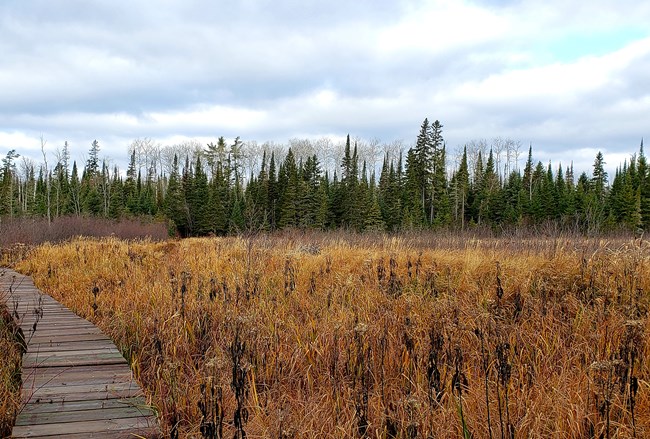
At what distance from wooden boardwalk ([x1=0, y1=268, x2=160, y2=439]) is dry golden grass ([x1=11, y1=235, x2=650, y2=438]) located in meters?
0.26

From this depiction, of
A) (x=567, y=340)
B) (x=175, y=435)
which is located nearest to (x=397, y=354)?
(x=567, y=340)

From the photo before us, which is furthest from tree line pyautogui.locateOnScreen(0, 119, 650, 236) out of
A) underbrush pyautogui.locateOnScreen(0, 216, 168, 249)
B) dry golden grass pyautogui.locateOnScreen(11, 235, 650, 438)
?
dry golden grass pyautogui.locateOnScreen(11, 235, 650, 438)

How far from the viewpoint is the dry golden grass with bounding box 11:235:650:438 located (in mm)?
2799

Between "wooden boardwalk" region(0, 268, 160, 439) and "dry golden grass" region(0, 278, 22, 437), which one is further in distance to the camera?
"dry golden grass" region(0, 278, 22, 437)

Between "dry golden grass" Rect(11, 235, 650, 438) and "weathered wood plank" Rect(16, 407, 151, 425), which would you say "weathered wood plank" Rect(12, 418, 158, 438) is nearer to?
"weathered wood plank" Rect(16, 407, 151, 425)

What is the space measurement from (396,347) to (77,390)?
8.98ft

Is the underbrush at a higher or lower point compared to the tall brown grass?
higher

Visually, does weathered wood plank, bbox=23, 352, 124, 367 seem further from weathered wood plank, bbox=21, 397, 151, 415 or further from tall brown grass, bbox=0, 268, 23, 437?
weathered wood plank, bbox=21, 397, 151, 415

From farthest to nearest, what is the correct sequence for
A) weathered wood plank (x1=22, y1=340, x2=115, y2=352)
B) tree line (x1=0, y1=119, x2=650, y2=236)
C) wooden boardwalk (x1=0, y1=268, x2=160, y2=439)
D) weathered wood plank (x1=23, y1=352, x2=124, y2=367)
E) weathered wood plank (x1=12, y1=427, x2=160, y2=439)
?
tree line (x1=0, y1=119, x2=650, y2=236) < weathered wood plank (x1=22, y1=340, x2=115, y2=352) < weathered wood plank (x1=23, y1=352, x2=124, y2=367) < wooden boardwalk (x1=0, y1=268, x2=160, y2=439) < weathered wood plank (x1=12, y1=427, x2=160, y2=439)

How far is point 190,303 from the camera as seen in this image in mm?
5715

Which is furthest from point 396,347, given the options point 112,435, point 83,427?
point 83,427

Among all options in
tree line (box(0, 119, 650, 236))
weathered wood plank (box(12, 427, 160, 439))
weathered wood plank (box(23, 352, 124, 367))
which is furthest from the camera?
tree line (box(0, 119, 650, 236))

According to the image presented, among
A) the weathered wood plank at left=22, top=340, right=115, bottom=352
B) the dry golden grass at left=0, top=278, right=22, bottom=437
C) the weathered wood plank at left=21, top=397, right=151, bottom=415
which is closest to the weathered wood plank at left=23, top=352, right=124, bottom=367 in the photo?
Answer: the dry golden grass at left=0, top=278, right=22, bottom=437

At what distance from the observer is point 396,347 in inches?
168
